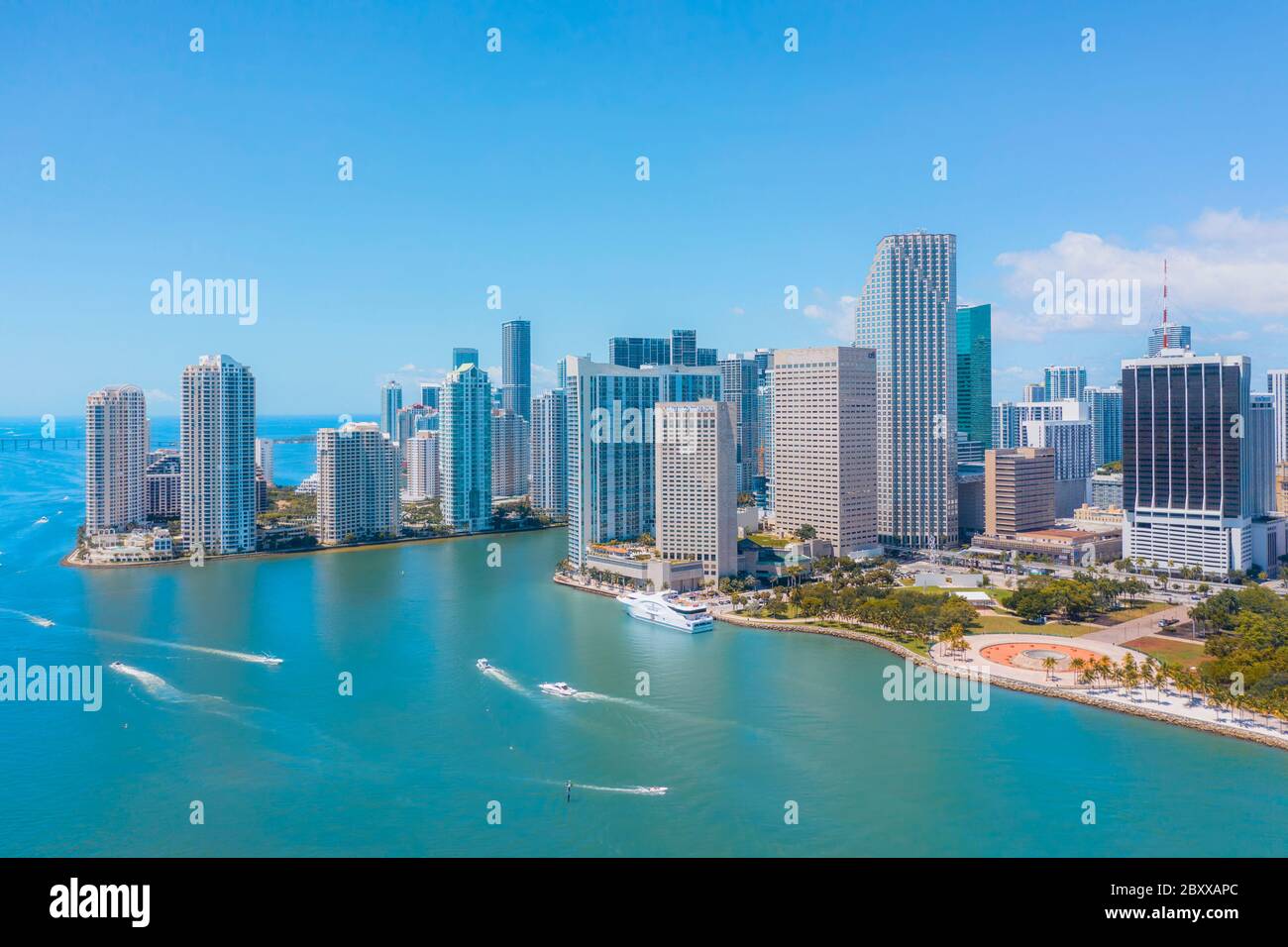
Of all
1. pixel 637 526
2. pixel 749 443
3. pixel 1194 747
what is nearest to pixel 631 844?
pixel 1194 747

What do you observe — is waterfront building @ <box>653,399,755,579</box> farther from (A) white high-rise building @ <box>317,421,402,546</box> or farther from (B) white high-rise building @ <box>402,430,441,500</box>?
(B) white high-rise building @ <box>402,430,441,500</box>

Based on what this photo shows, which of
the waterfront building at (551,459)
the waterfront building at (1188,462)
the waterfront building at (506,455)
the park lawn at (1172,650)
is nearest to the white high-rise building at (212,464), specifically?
the waterfront building at (551,459)

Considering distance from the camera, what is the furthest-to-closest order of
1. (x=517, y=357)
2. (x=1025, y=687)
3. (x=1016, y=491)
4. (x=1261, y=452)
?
1. (x=517, y=357)
2. (x=1016, y=491)
3. (x=1261, y=452)
4. (x=1025, y=687)

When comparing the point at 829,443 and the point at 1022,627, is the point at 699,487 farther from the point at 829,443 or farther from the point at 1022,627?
the point at 1022,627

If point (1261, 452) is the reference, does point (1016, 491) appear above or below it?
below

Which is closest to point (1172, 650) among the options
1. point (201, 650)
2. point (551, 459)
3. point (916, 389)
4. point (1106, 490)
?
point (916, 389)

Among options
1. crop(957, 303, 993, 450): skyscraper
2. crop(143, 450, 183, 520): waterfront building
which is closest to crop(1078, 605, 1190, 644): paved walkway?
crop(957, 303, 993, 450): skyscraper
